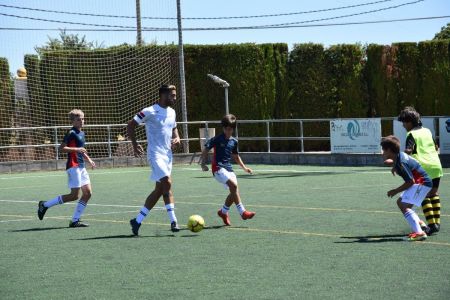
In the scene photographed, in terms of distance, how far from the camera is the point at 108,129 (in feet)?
102

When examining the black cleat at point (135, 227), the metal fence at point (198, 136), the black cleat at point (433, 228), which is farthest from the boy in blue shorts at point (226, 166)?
the metal fence at point (198, 136)

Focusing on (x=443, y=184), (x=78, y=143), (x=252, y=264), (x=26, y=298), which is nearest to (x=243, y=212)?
(x=78, y=143)

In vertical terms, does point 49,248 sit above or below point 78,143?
below

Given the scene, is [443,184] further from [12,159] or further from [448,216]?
[12,159]

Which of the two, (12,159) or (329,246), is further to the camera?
(12,159)

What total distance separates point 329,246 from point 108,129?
67.5ft

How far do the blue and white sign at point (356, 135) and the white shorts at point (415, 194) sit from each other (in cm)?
1591

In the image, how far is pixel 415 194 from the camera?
11742 millimetres

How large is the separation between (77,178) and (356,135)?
15.2 metres

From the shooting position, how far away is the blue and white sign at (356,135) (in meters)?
27.9

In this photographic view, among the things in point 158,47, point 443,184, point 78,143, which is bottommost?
point 443,184

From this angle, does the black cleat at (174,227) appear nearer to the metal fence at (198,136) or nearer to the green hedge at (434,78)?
the metal fence at (198,136)

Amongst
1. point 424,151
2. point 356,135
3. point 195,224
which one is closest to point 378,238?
point 424,151

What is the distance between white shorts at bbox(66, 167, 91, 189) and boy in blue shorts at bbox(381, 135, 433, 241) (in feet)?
15.9
